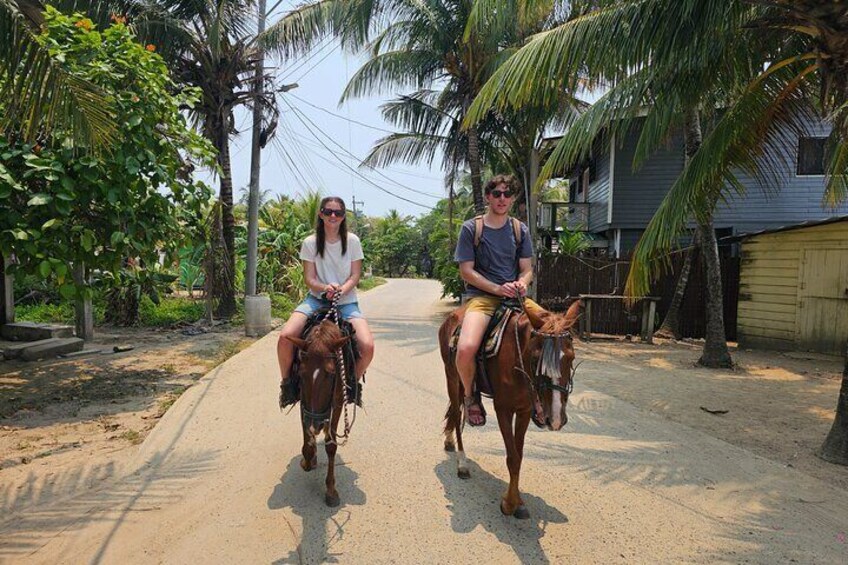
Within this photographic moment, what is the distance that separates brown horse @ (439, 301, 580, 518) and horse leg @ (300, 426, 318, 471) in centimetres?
155

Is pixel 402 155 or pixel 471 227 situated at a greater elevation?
pixel 402 155

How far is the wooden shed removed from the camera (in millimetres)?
10047

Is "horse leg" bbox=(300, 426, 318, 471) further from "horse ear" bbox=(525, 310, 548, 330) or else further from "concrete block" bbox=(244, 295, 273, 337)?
"concrete block" bbox=(244, 295, 273, 337)

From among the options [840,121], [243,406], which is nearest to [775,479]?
[840,121]

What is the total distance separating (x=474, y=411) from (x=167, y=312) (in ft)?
42.0

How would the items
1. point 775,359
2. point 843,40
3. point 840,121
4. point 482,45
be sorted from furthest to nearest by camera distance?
1. point 482,45
2. point 775,359
3. point 840,121
4. point 843,40

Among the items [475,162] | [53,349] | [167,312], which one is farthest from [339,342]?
[167,312]

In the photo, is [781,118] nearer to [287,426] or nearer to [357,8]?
[287,426]

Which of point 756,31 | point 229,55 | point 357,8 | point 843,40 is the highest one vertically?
point 357,8

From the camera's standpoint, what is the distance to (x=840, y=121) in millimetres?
5355

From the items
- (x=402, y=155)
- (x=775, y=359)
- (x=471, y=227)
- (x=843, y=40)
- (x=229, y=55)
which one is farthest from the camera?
(x=402, y=155)

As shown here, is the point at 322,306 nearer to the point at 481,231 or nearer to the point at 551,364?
the point at 481,231

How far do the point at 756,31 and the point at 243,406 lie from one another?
24.4 feet

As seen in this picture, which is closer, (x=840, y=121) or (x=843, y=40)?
(x=843, y=40)
